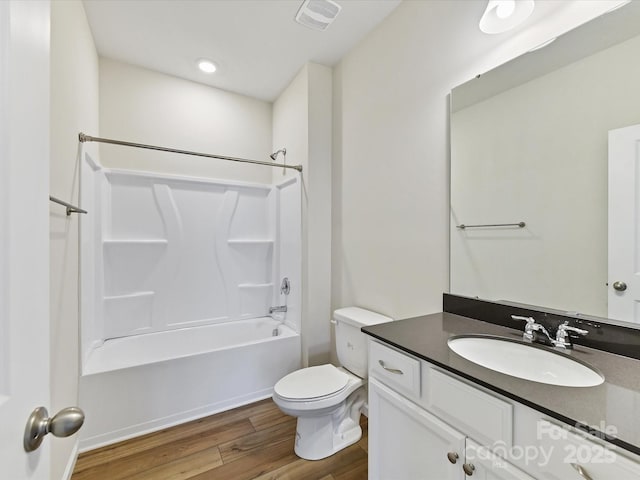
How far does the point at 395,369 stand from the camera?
3.60 ft

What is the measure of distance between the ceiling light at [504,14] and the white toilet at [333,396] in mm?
1595

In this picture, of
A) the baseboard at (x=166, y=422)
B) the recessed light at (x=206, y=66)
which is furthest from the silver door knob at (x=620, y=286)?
the recessed light at (x=206, y=66)

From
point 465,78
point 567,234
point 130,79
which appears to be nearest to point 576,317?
point 567,234

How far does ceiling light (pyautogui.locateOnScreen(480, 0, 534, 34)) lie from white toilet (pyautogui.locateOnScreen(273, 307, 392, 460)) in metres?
1.59

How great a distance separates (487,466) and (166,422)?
1.99 meters

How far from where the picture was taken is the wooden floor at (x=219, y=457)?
60.8 inches

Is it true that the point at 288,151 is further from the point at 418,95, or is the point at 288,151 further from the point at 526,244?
the point at 526,244

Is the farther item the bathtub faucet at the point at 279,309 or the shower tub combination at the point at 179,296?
the bathtub faucet at the point at 279,309

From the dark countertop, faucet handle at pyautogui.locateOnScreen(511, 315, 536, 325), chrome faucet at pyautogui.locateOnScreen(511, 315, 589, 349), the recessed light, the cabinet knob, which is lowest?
the cabinet knob

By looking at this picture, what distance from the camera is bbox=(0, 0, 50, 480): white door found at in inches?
16.7

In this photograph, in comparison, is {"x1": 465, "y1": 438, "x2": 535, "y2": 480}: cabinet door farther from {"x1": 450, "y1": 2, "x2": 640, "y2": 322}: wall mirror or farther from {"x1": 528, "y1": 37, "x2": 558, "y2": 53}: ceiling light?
{"x1": 528, "y1": 37, "x2": 558, "y2": 53}: ceiling light

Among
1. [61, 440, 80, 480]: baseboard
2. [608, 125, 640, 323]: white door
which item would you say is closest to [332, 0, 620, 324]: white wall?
[608, 125, 640, 323]: white door

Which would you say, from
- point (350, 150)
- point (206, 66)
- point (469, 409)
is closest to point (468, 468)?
point (469, 409)

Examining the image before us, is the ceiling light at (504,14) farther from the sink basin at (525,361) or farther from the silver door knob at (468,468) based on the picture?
the silver door knob at (468,468)
